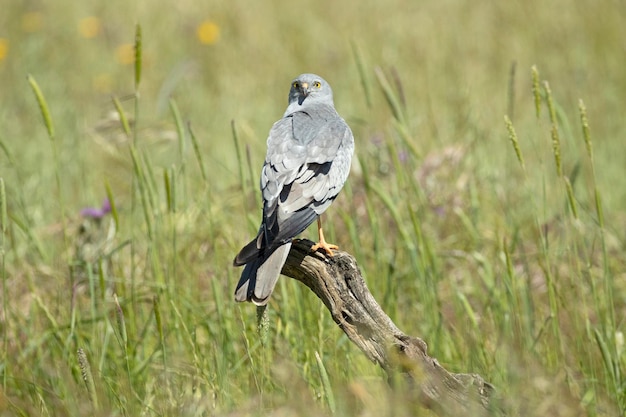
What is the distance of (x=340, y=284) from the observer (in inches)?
96.6

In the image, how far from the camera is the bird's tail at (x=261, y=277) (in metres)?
2.38

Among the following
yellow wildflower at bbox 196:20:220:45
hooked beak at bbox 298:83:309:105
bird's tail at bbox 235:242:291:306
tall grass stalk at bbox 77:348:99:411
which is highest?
yellow wildflower at bbox 196:20:220:45

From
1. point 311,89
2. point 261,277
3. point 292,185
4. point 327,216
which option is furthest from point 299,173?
point 311,89

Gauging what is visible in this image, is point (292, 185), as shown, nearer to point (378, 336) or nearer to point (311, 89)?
point (378, 336)

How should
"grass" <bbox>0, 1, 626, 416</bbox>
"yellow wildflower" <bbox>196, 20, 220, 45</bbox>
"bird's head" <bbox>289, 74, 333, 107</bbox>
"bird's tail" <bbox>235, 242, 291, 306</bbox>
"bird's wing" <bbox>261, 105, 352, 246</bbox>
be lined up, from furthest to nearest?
"yellow wildflower" <bbox>196, 20, 220, 45</bbox>
"bird's head" <bbox>289, 74, 333, 107</bbox>
"grass" <bbox>0, 1, 626, 416</bbox>
"bird's wing" <bbox>261, 105, 352, 246</bbox>
"bird's tail" <bbox>235, 242, 291, 306</bbox>

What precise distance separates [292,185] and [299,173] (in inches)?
3.5

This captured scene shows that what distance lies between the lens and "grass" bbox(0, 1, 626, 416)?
274 cm

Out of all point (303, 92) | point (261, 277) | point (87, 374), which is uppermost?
point (303, 92)

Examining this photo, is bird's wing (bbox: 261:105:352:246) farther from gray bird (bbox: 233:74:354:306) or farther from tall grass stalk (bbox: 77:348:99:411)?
tall grass stalk (bbox: 77:348:99:411)

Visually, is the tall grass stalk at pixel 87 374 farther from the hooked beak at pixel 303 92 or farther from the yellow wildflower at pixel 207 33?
the yellow wildflower at pixel 207 33

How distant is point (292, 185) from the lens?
2807 mm

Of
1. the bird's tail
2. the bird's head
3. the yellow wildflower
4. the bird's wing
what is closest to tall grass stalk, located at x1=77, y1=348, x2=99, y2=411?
the bird's tail

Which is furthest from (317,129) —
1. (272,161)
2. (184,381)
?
(184,381)

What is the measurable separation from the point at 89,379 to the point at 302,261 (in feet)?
2.32
